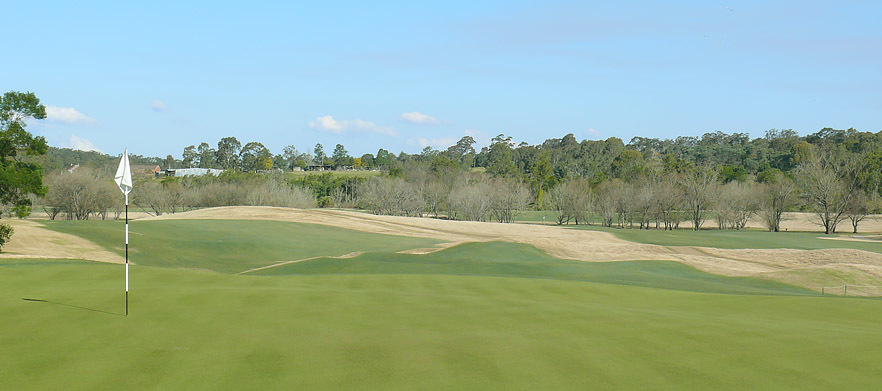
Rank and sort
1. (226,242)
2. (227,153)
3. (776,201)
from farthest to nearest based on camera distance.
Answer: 1. (227,153)
2. (776,201)
3. (226,242)

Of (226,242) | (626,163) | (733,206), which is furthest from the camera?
(626,163)

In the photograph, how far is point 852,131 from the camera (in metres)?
158

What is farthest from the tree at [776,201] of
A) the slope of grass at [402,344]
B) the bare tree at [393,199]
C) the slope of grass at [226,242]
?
the slope of grass at [402,344]

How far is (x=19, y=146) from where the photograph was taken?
114ft

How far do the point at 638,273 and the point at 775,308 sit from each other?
14.2 metres

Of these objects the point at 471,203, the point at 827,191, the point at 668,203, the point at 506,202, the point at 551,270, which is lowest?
the point at 551,270

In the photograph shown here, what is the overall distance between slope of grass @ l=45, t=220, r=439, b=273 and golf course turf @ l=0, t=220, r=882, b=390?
1810cm

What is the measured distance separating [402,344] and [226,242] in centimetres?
3511

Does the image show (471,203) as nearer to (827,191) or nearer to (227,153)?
(827,191)

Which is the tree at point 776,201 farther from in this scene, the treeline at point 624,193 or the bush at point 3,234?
the bush at point 3,234

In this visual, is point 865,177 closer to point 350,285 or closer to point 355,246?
point 355,246

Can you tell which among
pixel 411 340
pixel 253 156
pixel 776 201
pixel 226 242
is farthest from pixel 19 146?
pixel 253 156

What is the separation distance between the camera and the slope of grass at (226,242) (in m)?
37.0

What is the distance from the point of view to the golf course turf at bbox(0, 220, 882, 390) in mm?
8977
